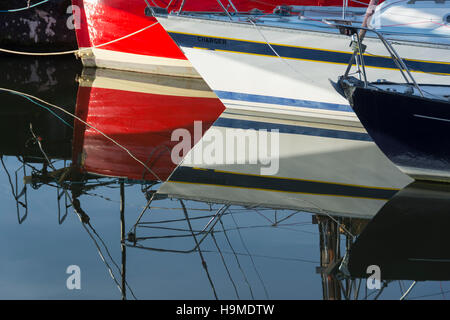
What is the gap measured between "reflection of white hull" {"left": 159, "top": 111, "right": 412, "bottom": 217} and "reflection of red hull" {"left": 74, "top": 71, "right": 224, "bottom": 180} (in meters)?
0.52

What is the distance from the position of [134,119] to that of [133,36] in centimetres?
391

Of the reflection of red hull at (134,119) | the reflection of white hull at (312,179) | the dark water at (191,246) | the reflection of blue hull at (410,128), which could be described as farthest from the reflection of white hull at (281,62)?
the dark water at (191,246)

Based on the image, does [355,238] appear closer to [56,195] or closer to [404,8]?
[56,195]

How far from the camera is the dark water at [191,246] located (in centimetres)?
548

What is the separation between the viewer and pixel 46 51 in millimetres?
15594

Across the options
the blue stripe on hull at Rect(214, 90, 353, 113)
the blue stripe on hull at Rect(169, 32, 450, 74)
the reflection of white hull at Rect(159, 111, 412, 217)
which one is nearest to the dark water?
the reflection of white hull at Rect(159, 111, 412, 217)

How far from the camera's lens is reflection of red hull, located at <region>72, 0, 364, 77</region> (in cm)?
1386

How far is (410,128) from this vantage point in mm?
7945

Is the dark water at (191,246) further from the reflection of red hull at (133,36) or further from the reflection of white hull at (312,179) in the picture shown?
the reflection of red hull at (133,36)

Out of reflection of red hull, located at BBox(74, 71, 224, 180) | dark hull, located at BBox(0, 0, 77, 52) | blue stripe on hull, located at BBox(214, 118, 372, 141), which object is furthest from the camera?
dark hull, located at BBox(0, 0, 77, 52)

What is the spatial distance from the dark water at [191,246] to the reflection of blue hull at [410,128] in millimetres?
315

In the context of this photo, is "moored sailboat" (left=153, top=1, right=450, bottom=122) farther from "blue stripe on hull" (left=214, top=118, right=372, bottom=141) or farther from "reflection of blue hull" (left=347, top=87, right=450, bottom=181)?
"reflection of blue hull" (left=347, top=87, right=450, bottom=181)

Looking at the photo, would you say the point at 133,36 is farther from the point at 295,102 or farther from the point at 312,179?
the point at 312,179

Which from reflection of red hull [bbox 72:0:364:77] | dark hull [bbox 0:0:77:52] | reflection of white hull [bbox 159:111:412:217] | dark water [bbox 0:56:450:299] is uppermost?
dark hull [bbox 0:0:77:52]
